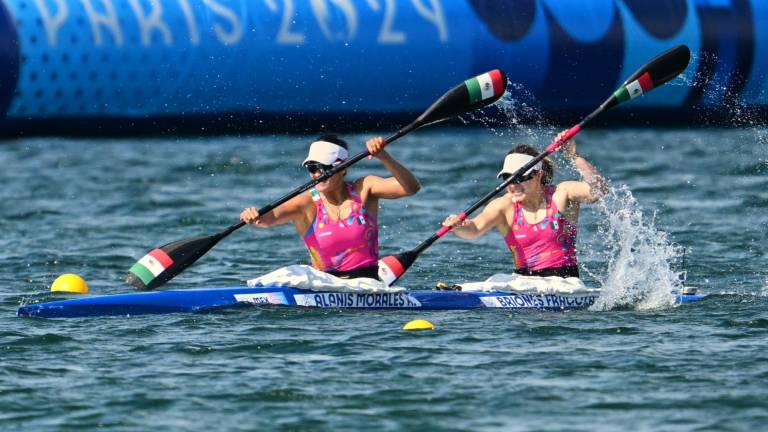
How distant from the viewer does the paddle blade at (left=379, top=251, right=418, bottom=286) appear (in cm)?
1100

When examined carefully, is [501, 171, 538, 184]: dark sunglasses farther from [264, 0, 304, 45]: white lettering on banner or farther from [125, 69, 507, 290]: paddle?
[264, 0, 304, 45]: white lettering on banner

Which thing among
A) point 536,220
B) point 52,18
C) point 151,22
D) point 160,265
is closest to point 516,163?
point 536,220

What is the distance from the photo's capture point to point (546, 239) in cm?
1066

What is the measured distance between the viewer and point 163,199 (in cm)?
1730

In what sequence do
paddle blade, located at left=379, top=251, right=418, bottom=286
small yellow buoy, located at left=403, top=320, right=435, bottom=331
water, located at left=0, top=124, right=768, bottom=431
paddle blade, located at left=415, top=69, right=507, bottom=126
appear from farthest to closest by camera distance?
paddle blade, located at left=415, top=69, right=507, bottom=126 → paddle blade, located at left=379, top=251, right=418, bottom=286 → small yellow buoy, located at left=403, top=320, right=435, bottom=331 → water, located at left=0, top=124, right=768, bottom=431

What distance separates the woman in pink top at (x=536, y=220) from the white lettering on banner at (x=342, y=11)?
6.13 m

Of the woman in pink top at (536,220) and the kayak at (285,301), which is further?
the woman in pink top at (536,220)

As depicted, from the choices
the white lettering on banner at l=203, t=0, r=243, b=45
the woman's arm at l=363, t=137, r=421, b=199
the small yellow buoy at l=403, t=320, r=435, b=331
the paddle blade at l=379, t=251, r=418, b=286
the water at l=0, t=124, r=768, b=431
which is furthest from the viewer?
the white lettering on banner at l=203, t=0, r=243, b=45

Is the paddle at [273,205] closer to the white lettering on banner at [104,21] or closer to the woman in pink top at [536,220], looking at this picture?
the woman in pink top at [536,220]

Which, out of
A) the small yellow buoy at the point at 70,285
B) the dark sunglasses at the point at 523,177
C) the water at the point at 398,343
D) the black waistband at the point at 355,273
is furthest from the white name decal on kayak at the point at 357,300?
the small yellow buoy at the point at 70,285

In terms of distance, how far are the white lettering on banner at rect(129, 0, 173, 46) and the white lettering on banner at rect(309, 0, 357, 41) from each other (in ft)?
5.14

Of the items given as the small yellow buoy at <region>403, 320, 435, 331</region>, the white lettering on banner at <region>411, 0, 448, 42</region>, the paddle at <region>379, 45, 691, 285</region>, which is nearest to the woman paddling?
the paddle at <region>379, 45, 691, 285</region>

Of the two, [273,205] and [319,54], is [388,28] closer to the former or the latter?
[319,54]

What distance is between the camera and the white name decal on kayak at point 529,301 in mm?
10445
